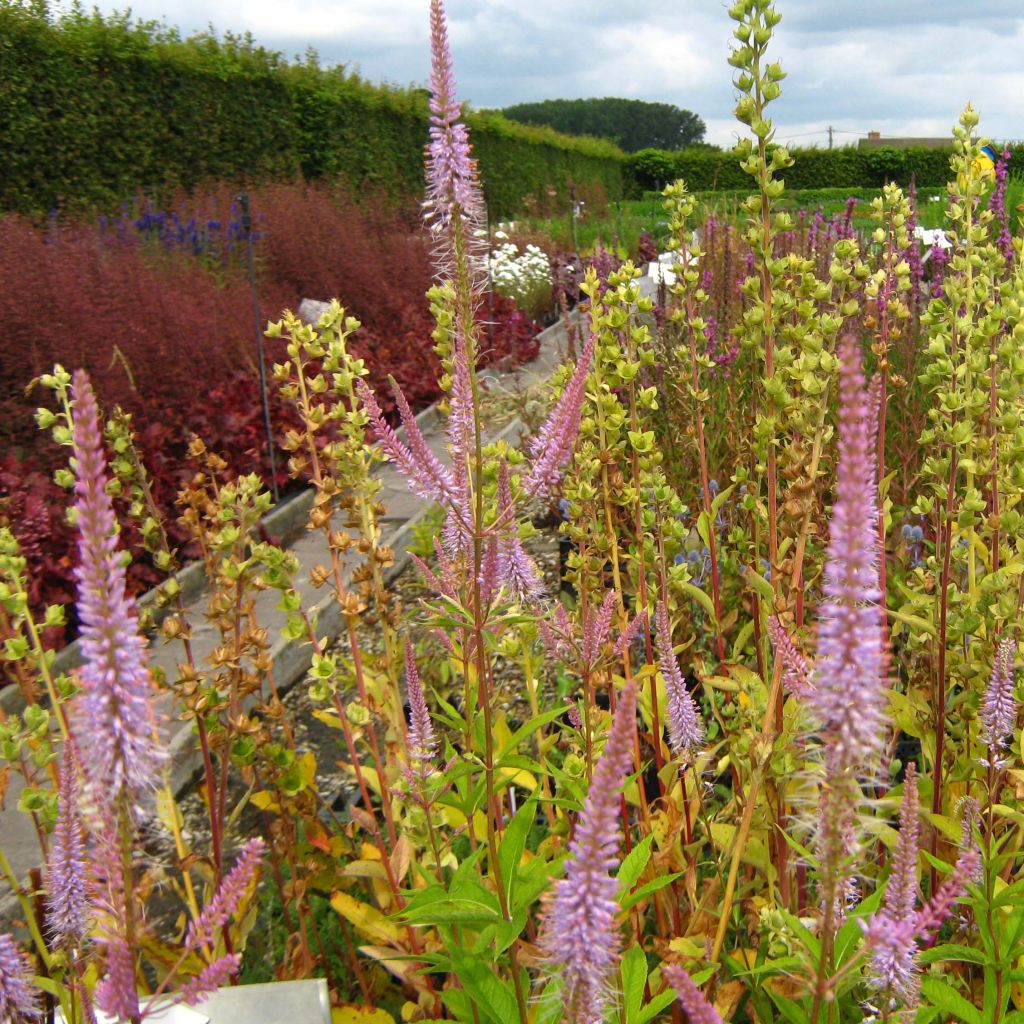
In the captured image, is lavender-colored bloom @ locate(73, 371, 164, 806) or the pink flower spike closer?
lavender-colored bloom @ locate(73, 371, 164, 806)

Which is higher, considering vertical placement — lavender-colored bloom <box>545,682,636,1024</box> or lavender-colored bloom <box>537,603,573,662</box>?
lavender-colored bloom <box>545,682,636,1024</box>

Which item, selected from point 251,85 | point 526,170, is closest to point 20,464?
point 251,85

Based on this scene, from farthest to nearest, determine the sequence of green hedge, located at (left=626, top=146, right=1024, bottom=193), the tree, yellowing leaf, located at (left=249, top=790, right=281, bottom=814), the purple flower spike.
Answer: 1. the tree
2. green hedge, located at (left=626, top=146, right=1024, bottom=193)
3. yellowing leaf, located at (left=249, top=790, right=281, bottom=814)
4. the purple flower spike

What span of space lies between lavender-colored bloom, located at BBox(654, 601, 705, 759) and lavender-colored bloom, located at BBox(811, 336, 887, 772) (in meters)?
0.96

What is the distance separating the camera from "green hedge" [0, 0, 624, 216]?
36.4ft

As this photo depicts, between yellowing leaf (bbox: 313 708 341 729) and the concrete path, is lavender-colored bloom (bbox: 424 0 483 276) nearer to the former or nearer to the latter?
the concrete path

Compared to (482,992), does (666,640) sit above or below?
above

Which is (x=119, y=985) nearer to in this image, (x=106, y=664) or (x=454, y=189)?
(x=106, y=664)

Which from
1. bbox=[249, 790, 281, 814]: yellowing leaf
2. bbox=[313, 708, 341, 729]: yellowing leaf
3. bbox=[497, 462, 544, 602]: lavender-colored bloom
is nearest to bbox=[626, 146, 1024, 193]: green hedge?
bbox=[313, 708, 341, 729]: yellowing leaf

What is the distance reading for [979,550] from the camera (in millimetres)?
2465

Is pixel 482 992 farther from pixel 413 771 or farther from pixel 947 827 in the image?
pixel 947 827

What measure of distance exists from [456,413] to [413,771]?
64cm

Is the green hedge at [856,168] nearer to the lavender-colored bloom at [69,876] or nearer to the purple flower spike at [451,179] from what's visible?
the purple flower spike at [451,179]

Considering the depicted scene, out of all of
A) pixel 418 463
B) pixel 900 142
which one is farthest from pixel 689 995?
pixel 900 142
